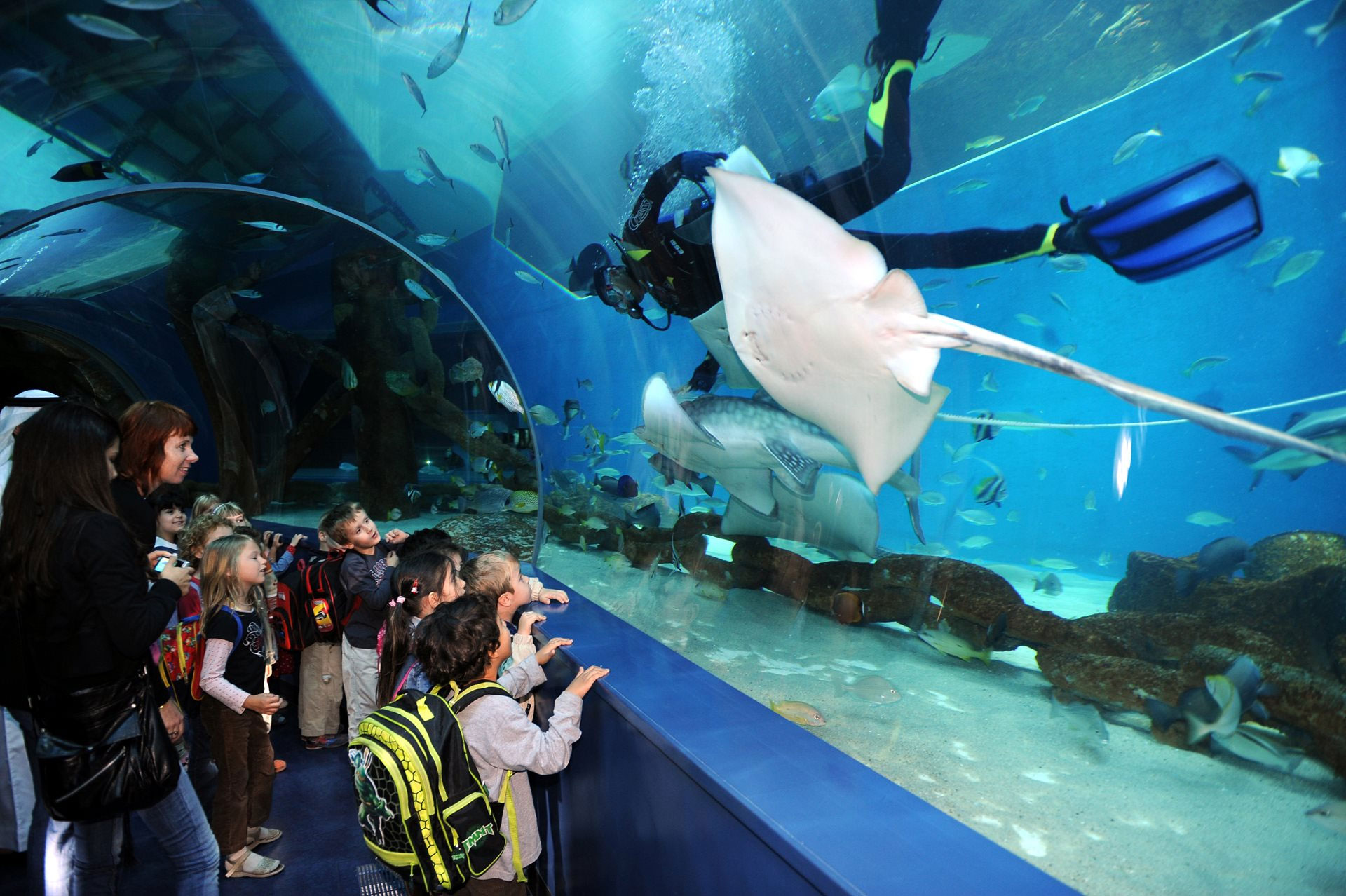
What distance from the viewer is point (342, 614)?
132 inches

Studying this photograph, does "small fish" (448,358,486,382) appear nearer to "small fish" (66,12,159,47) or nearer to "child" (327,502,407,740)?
"child" (327,502,407,740)

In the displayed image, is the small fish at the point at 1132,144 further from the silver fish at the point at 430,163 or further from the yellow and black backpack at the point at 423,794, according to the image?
the silver fish at the point at 430,163

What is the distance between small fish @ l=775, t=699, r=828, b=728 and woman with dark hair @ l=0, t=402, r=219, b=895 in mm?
1628

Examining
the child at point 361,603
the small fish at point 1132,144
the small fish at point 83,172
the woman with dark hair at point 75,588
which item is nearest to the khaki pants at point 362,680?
the child at point 361,603

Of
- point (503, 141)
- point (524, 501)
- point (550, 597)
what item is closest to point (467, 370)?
point (524, 501)

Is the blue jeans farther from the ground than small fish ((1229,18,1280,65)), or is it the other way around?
small fish ((1229,18,1280,65))

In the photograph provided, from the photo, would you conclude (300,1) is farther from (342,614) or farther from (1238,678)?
(1238,678)

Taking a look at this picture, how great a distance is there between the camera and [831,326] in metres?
2.00

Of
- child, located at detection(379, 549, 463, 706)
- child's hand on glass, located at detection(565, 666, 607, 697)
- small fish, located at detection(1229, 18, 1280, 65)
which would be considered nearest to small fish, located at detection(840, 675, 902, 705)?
child's hand on glass, located at detection(565, 666, 607, 697)

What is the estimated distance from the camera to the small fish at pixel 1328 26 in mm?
1517

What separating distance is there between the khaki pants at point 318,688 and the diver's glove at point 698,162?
9.67ft

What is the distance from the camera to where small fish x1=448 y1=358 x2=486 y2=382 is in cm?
476

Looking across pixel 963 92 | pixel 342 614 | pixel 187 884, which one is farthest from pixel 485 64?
pixel 187 884

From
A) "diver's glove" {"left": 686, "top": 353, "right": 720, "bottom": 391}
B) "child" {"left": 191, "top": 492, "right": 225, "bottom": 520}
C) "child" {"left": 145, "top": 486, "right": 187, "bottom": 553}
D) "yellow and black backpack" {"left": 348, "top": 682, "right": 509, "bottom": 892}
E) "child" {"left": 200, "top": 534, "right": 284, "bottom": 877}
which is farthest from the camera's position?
"child" {"left": 191, "top": 492, "right": 225, "bottom": 520}
